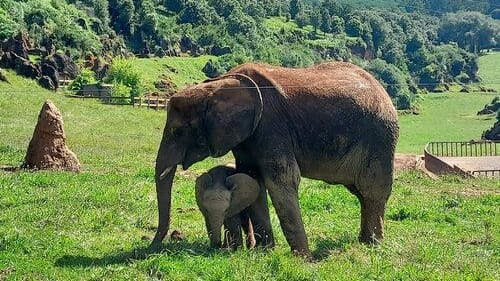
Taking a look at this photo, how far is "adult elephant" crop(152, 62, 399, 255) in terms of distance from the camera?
1124 centimetres

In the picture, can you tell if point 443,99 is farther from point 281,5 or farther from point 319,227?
point 319,227

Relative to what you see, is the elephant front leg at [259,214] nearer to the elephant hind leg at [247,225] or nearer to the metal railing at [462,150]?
the elephant hind leg at [247,225]

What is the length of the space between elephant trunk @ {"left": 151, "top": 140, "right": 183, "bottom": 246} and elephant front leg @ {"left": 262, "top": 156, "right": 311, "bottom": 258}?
143 centimetres

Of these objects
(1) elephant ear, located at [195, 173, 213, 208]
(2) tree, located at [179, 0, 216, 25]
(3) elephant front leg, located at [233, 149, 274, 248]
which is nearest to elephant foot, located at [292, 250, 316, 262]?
(3) elephant front leg, located at [233, 149, 274, 248]

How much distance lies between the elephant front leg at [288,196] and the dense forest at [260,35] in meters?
Result: 65.7

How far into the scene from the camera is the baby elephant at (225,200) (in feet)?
37.3

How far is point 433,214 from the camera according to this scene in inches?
672

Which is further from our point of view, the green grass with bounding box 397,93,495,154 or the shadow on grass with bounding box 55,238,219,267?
the green grass with bounding box 397,93,495,154

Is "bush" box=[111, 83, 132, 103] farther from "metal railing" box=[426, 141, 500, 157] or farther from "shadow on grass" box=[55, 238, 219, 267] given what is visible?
"shadow on grass" box=[55, 238, 219, 267]

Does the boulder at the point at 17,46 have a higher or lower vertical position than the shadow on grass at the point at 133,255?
lower

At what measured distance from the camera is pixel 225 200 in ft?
37.3

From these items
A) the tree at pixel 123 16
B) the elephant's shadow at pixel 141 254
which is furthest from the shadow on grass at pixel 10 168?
the tree at pixel 123 16

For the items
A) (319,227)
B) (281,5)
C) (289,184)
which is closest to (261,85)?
(289,184)

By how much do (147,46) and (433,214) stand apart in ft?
331
